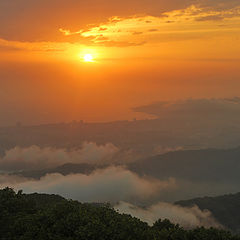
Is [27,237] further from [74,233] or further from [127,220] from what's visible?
[127,220]

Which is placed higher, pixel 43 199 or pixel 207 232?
pixel 43 199

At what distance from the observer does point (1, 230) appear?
1663 inches

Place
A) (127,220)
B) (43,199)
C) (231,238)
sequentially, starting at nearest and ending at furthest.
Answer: (231,238)
(127,220)
(43,199)

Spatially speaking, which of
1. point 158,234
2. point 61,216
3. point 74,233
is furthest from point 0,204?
point 158,234

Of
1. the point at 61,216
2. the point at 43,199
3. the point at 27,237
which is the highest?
the point at 43,199

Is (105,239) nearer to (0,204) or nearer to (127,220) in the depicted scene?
(127,220)

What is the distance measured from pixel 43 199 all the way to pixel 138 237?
3334cm

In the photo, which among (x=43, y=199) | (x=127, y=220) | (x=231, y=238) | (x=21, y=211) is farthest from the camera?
(x=43, y=199)

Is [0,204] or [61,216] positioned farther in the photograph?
[0,204]

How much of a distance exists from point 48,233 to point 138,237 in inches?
362

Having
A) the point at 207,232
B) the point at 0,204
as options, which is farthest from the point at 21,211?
the point at 207,232

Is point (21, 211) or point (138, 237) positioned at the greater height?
point (21, 211)

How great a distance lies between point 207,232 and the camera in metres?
37.1

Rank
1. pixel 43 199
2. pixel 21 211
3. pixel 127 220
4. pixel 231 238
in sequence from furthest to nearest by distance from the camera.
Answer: pixel 43 199, pixel 21 211, pixel 127 220, pixel 231 238
